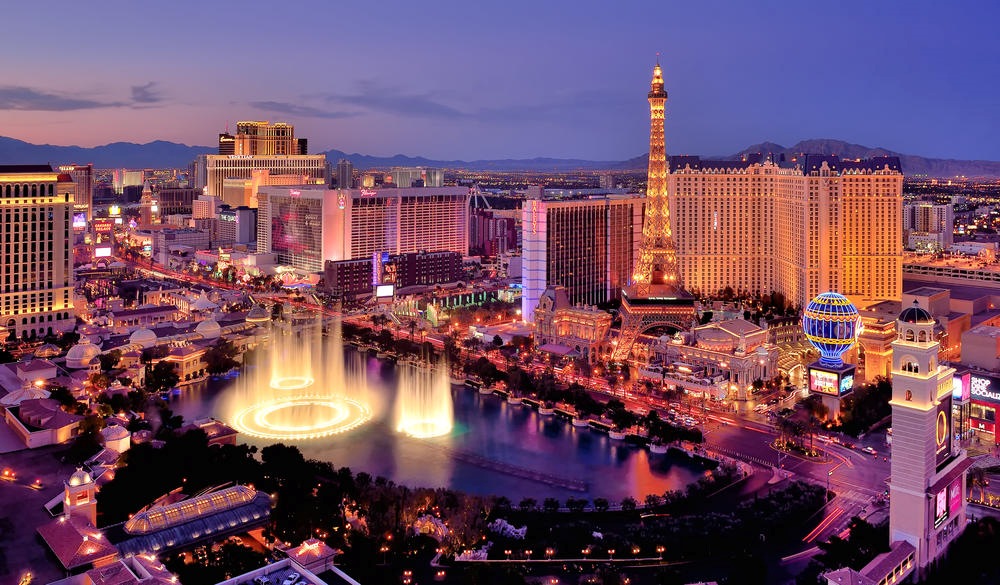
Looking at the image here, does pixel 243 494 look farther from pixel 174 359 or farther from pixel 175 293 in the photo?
pixel 175 293

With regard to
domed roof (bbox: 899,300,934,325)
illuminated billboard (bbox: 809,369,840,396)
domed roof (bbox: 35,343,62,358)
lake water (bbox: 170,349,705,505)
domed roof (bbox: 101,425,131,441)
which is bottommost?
lake water (bbox: 170,349,705,505)

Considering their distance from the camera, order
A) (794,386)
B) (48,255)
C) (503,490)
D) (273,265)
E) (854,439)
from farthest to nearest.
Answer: (273,265) → (48,255) → (794,386) → (854,439) → (503,490)

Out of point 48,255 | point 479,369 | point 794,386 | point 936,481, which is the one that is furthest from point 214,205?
point 936,481

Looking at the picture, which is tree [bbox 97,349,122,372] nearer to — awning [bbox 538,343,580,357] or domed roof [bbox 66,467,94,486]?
domed roof [bbox 66,467,94,486]

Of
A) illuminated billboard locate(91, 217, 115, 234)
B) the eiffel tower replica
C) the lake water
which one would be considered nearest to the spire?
the eiffel tower replica

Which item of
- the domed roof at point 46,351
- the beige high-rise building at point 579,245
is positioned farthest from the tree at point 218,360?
the beige high-rise building at point 579,245

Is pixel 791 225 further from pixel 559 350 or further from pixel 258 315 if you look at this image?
pixel 258 315

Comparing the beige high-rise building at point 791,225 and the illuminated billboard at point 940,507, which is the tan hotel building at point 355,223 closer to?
the beige high-rise building at point 791,225
